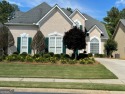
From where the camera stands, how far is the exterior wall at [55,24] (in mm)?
31906

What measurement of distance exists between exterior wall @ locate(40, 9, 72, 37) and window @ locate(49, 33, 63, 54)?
63cm

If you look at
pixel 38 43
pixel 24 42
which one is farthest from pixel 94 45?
pixel 38 43

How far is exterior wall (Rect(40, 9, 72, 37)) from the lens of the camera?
31.9 metres

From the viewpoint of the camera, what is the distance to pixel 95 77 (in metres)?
17.2

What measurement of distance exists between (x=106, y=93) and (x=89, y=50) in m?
31.6

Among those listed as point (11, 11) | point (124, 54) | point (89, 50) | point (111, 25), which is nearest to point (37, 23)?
point (89, 50)

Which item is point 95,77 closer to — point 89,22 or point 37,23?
point 37,23

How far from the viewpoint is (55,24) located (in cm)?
3192

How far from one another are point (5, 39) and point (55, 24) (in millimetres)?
6015

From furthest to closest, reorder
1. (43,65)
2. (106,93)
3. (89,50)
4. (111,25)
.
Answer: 1. (111,25)
2. (89,50)
3. (43,65)
4. (106,93)

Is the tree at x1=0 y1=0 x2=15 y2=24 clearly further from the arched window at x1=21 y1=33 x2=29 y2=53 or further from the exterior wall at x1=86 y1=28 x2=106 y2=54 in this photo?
the arched window at x1=21 y1=33 x2=29 y2=53

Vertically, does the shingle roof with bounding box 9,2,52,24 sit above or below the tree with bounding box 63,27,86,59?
above

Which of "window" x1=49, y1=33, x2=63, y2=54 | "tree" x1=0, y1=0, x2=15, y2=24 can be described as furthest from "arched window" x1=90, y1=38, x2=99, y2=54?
"tree" x1=0, y1=0, x2=15, y2=24

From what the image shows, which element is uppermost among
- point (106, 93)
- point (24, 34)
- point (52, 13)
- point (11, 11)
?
point (11, 11)
